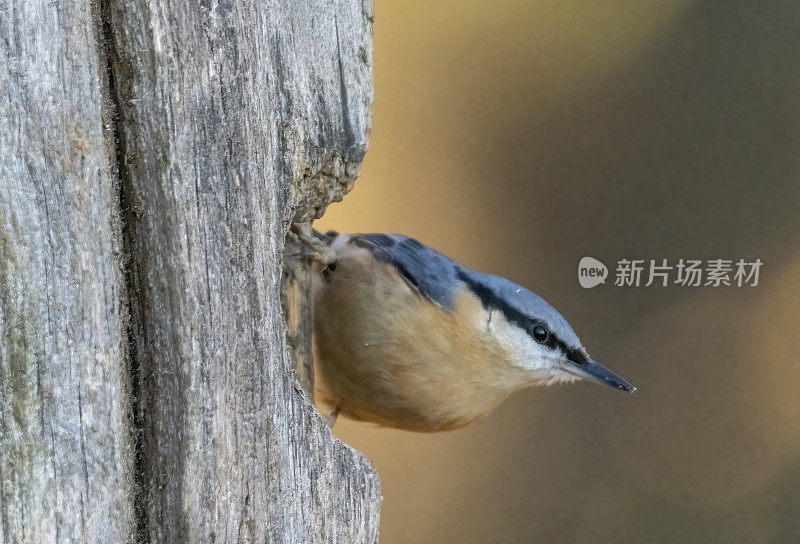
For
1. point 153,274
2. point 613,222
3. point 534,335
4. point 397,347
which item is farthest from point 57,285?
point 613,222

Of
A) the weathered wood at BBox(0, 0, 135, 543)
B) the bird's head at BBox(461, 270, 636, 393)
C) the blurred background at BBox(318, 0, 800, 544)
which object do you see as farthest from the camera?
the blurred background at BBox(318, 0, 800, 544)

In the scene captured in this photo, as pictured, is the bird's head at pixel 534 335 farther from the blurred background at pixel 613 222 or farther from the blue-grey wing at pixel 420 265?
the blurred background at pixel 613 222

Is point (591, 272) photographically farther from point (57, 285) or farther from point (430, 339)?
point (57, 285)

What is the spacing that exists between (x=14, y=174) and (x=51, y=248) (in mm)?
66

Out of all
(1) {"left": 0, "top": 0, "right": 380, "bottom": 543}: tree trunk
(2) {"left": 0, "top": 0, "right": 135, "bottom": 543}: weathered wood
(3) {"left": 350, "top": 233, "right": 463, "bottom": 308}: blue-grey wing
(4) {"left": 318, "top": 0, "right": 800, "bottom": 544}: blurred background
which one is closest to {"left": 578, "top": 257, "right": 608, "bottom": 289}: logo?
(4) {"left": 318, "top": 0, "right": 800, "bottom": 544}: blurred background

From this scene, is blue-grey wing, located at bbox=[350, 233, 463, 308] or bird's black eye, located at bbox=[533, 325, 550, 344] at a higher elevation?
blue-grey wing, located at bbox=[350, 233, 463, 308]

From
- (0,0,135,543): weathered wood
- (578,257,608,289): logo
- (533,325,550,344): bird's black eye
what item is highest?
(578,257,608,289): logo

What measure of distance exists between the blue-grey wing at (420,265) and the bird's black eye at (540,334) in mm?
132

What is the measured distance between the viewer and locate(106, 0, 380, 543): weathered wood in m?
0.69

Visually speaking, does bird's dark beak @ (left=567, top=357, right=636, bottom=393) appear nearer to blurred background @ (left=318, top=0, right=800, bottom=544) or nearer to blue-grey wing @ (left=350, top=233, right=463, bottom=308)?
blue-grey wing @ (left=350, top=233, right=463, bottom=308)

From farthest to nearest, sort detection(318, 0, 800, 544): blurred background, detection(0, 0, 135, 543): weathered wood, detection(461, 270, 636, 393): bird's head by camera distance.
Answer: detection(318, 0, 800, 544): blurred background, detection(461, 270, 636, 393): bird's head, detection(0, 0, 135, 543): weathered wood

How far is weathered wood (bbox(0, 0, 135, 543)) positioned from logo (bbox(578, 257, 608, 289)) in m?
1.49

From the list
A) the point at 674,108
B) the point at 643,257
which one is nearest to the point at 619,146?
the point at 674,108

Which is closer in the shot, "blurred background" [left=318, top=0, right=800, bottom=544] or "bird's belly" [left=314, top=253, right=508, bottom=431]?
"bird's belly" [left=314, top=253, right=508, bottom=431]
